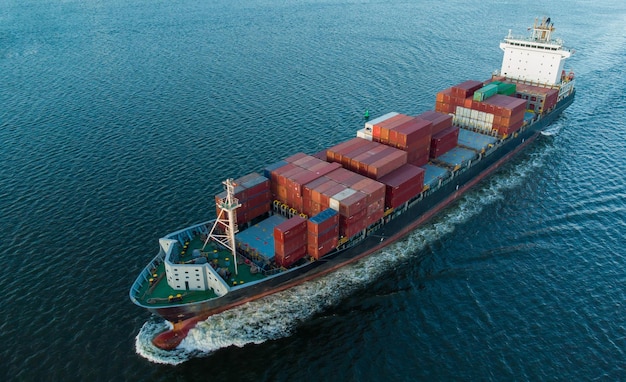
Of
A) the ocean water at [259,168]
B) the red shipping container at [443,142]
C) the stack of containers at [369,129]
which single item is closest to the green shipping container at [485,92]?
the red shipping container at [443,142]

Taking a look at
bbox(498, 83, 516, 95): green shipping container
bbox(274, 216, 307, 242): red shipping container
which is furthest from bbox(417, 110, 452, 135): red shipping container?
bbox(274, 216, 307, 242): red shipping container

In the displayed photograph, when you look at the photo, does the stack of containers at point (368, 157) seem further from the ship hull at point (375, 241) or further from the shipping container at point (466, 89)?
the shipping container at point (466, 89)

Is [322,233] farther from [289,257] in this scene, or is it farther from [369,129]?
[369,129]

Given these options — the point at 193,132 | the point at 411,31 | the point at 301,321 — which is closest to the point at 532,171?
the point at 301,321

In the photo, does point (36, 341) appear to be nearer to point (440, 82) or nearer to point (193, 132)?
point (193, 132)

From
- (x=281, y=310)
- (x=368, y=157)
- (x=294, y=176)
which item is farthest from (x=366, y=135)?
(x=281, y=310)

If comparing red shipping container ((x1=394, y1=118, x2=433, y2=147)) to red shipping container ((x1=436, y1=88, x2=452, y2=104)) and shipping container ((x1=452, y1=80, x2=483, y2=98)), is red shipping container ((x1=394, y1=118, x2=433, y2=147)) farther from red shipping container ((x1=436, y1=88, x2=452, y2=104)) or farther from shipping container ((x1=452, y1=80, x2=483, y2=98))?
shipping container ((x1=452, y1=80, x2=483, y2=98))
